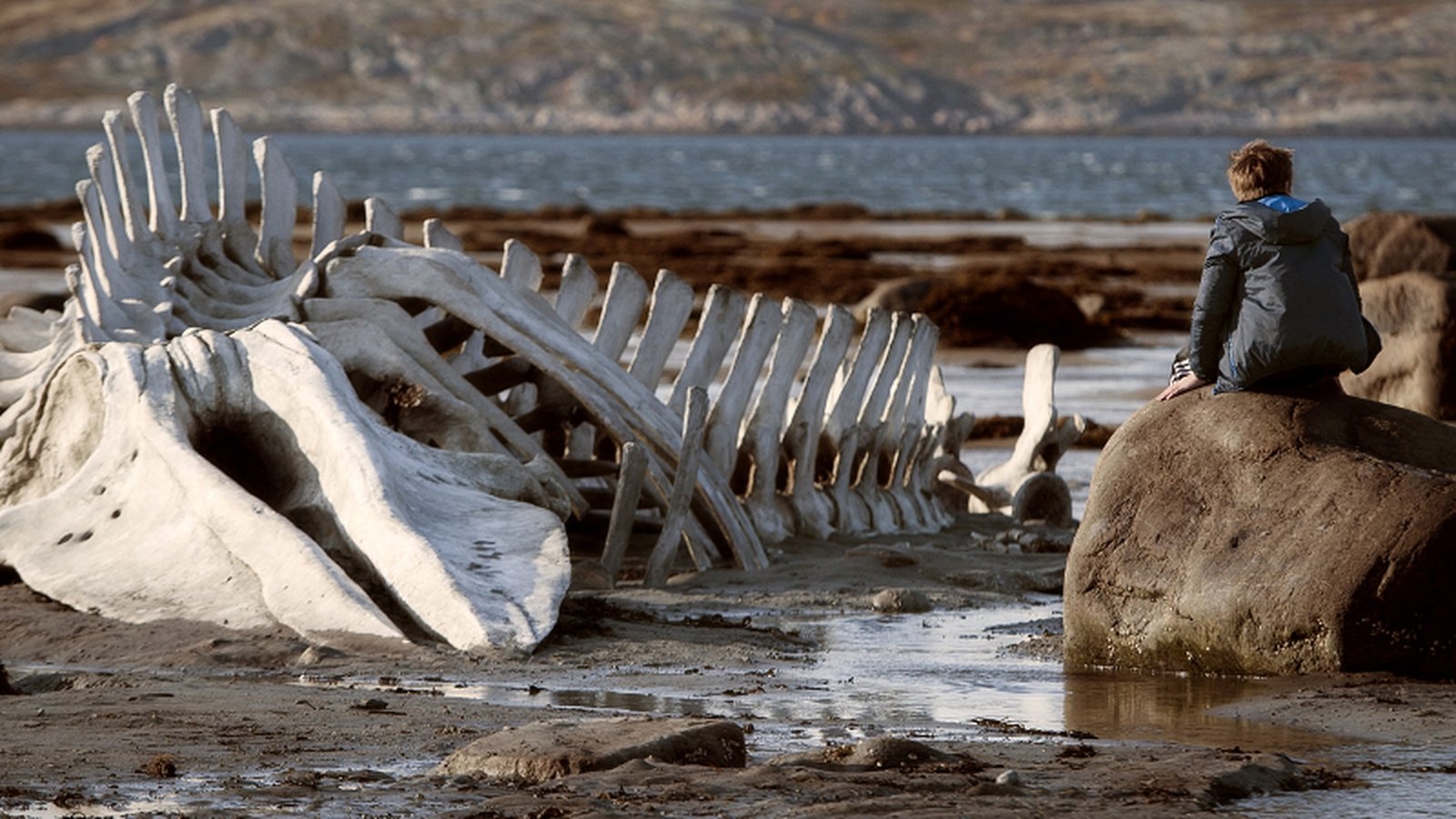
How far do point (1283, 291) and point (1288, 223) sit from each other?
0.73 ft

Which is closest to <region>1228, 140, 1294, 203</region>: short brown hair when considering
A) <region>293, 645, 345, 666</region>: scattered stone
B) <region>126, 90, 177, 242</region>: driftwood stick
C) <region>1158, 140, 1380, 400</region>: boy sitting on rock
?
<region>1158, 140, 1380, 400</region>: boy sitting on rock

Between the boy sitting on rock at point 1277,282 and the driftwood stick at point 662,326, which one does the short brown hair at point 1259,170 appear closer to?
the boy sitting on rock at point 1277,282

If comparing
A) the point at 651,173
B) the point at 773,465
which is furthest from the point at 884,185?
the point at 773,465

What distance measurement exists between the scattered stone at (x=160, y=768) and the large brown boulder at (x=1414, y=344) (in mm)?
12309

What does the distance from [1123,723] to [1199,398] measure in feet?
5.23

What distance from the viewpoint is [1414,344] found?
1658 centimetres

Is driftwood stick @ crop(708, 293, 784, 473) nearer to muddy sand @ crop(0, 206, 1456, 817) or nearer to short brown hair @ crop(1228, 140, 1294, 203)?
muddy sand @ crop(0, 206, 1456, 817)

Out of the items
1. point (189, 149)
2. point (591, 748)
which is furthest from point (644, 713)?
point (189, 149)

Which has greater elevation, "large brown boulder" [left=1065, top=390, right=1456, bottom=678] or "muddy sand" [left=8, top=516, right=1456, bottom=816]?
"large brown boulder" [left=1065, top=390, right=1456, bottom=678]

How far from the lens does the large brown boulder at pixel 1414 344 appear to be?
1641 centimetres

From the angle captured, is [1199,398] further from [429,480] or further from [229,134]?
[229,134]

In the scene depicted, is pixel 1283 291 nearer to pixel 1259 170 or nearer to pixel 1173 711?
pixel 1259 170

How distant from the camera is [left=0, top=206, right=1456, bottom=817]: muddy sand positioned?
202 inches

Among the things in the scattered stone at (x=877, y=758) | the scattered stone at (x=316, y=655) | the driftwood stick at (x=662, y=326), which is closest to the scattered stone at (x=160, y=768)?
the scattered stone at (x=877, y=758)
